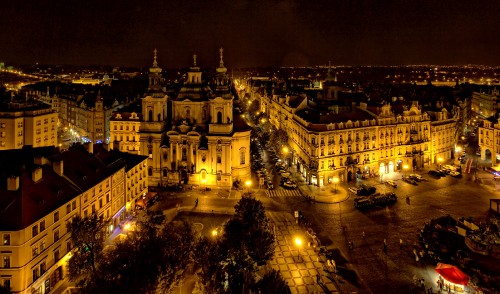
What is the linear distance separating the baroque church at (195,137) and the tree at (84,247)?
30706 mm

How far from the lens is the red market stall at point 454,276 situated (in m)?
34.1

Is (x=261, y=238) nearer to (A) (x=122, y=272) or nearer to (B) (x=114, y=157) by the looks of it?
(A) (x=122, y=272)

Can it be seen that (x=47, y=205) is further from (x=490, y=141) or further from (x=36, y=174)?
(x=490, y=141)

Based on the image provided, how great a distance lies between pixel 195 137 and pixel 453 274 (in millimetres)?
43045

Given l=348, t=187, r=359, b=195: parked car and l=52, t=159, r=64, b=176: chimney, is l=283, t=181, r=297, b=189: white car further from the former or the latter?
l=52, t=159, r=64, b=176: chimney

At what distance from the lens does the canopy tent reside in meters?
34.1

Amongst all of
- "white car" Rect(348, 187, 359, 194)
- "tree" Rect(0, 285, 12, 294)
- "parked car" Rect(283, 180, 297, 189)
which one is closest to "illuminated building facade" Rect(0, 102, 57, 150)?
"parked car" Rect(283, 180, 297, 189)

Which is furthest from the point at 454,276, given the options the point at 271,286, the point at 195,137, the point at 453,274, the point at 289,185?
the point at 195,137

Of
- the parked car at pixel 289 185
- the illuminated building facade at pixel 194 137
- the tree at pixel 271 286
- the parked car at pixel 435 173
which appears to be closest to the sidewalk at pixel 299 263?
the tree at pixel 271 286

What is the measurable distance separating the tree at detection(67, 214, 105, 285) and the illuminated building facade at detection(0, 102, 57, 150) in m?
45.6

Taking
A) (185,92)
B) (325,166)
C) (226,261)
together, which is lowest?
(226,261)

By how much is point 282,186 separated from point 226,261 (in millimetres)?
35594

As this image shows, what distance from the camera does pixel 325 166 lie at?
66312 millimetres

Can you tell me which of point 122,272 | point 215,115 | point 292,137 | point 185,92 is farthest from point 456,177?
point 122,272
